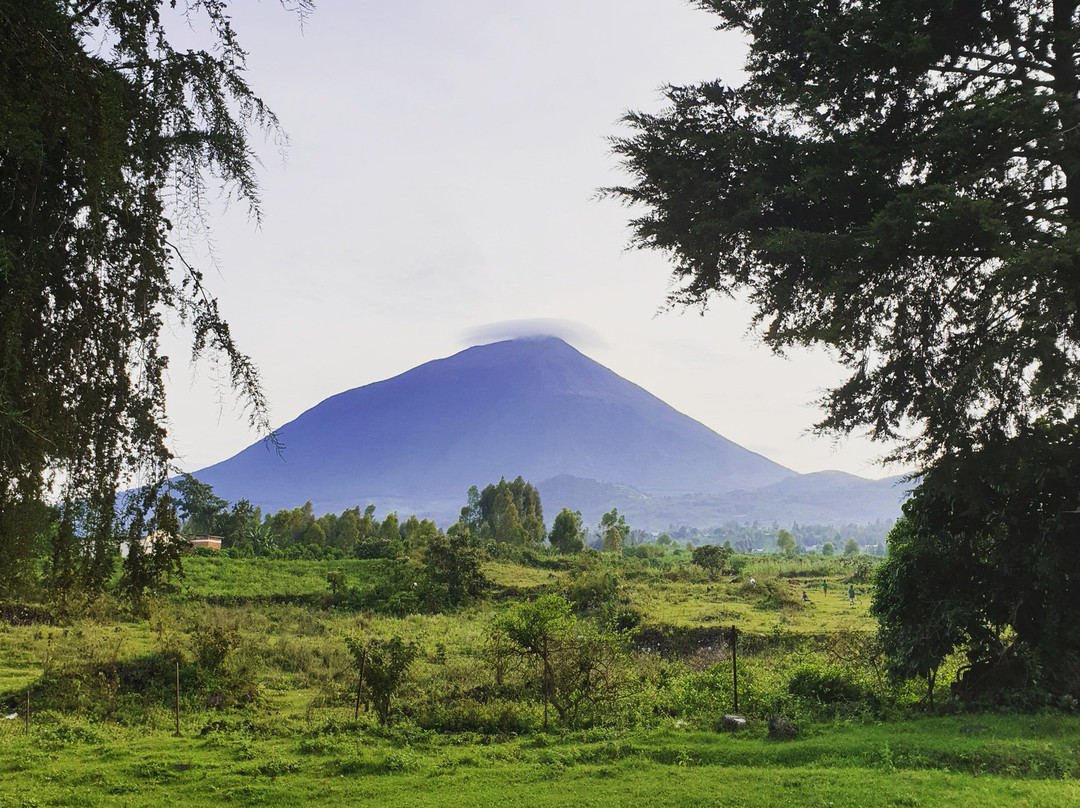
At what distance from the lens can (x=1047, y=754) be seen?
7.55 meters

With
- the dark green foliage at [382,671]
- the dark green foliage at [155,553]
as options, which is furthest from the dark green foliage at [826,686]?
the dark green foliage at [155,553]

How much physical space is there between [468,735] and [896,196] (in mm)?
9983

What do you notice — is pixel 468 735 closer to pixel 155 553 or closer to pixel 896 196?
pixel 155 553

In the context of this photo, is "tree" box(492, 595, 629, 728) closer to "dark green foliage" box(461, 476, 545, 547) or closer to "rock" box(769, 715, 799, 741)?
"rock" box(769, 715, 799, 741)

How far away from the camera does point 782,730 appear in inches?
376

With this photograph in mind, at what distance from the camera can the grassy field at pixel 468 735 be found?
7.58m

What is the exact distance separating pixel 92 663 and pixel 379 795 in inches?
428

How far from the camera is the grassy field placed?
7582 millimetres

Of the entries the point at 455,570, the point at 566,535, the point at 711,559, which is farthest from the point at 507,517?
the point at 455,570

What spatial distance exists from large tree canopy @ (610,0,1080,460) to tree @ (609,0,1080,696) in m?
0.03

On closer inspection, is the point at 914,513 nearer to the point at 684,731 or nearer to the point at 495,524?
the point at 684,731

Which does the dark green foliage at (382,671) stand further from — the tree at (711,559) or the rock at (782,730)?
the tree at (711,559)

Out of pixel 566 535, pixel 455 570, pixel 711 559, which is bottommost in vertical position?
pixel 711 559

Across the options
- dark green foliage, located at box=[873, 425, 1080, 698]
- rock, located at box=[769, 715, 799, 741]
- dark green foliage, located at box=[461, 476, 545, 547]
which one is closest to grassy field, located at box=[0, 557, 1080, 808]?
rock, located at box=[769, 715, 799, 741]
